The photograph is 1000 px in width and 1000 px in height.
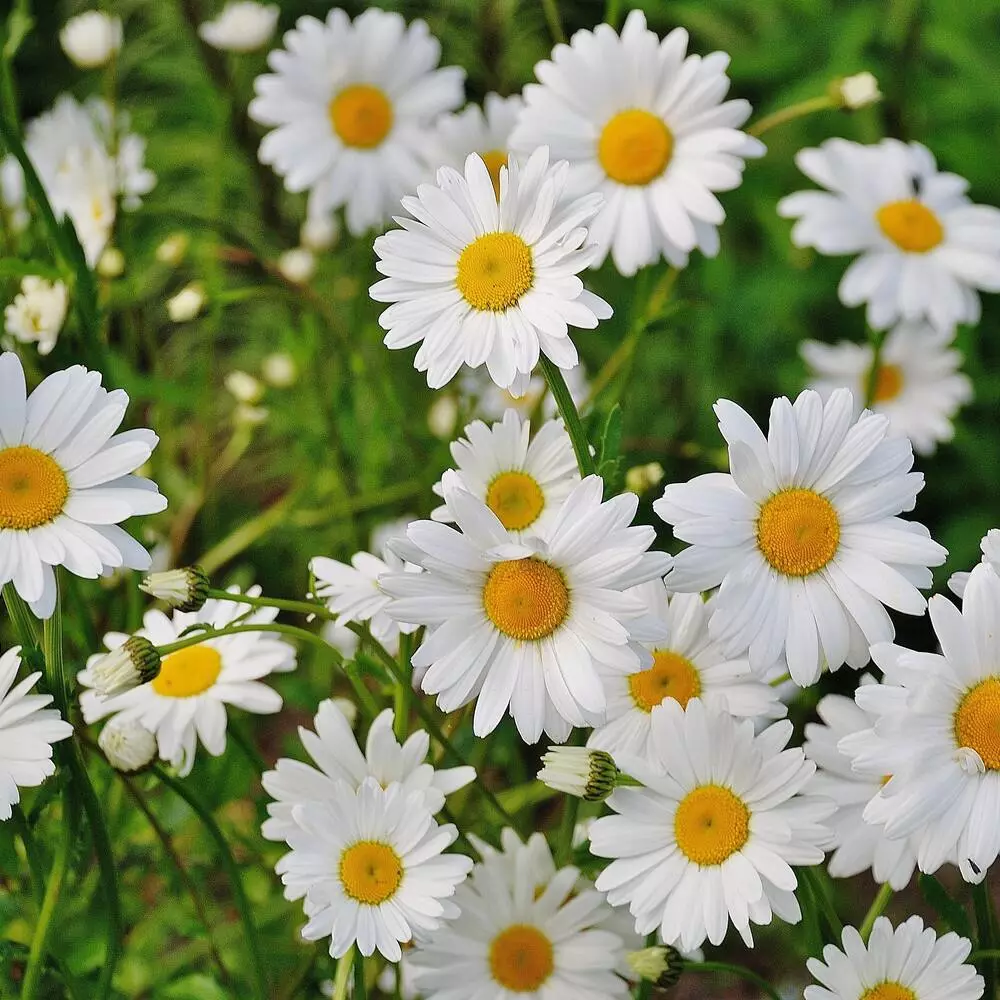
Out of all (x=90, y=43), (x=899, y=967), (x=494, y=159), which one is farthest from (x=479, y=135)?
(x=899, y=967)

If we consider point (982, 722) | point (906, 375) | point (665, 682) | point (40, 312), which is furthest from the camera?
point (906, 375)

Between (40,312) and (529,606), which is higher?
(40,312)

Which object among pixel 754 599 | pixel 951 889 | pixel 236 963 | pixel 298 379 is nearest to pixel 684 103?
pixel 754 599

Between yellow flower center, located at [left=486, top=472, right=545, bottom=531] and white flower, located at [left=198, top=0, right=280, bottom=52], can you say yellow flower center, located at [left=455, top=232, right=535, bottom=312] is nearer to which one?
yellow flower center, located at [left=486, top=472, right=545, bottom=531]

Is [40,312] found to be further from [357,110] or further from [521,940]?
[521,940]

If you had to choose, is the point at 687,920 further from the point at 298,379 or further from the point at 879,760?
the point at 298,379

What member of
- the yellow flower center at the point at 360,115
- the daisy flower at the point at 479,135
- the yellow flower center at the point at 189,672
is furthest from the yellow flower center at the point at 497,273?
the yellow flower center at the point at 360,115

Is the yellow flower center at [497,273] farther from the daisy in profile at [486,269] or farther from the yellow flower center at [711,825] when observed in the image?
the yellow flower center at [711,825]
